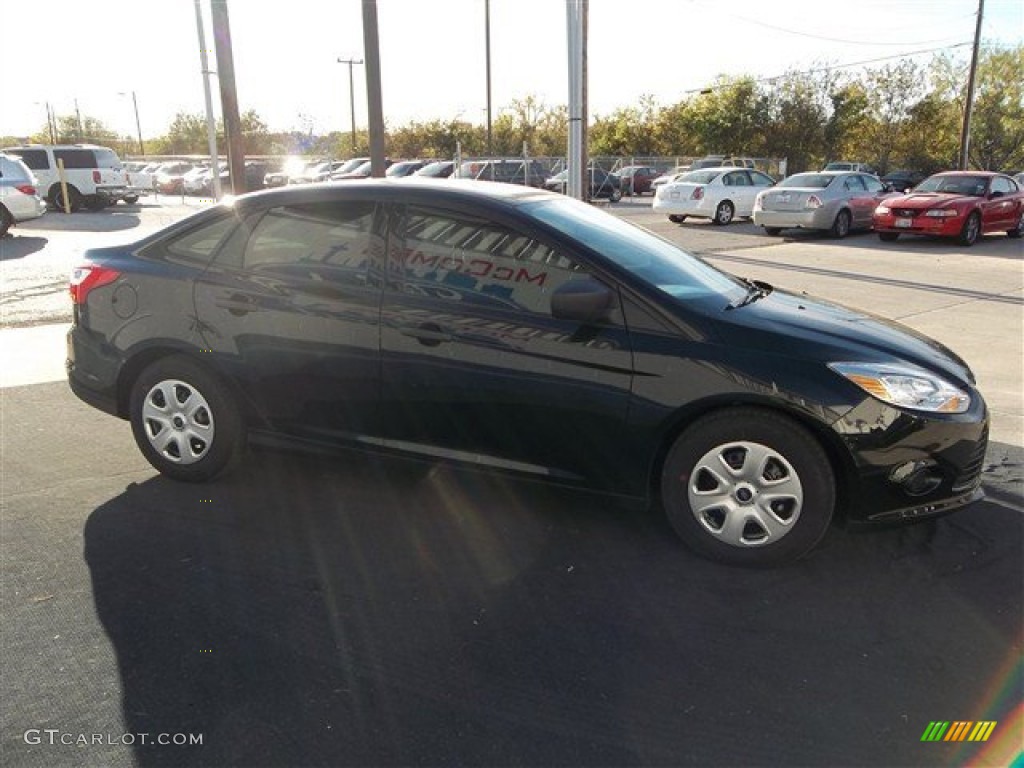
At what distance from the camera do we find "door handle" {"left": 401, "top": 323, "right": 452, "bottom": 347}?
11.7 ft

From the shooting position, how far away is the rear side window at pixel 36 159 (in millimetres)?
24625

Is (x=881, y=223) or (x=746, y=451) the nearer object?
(x=746, y=451)

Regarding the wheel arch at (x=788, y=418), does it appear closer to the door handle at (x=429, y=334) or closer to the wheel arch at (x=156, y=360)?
the door handle at (x=429, y=334)

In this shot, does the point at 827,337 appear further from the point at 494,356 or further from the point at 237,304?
the point at 237,304

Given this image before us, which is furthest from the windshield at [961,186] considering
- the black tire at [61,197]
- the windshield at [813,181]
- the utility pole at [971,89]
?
the black tire at [61,197]

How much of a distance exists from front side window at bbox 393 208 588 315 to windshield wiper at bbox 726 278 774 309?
74 centimetres

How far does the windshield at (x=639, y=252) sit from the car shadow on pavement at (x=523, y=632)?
3.43 ft

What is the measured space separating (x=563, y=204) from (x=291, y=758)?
110 inches

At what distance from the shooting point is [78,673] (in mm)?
2676

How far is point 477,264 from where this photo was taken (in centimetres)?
362

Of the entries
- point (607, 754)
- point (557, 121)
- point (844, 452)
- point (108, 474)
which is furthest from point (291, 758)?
point (557, 121)

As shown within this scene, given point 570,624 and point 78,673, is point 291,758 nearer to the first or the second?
Result: point 78,673

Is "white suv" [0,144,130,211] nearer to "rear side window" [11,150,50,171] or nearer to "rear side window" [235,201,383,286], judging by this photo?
"rear side window" [11,150,50,171]

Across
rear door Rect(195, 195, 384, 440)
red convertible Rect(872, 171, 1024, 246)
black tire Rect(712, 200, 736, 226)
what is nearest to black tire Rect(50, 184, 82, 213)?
black tire Rect(712, 200, 736, 226)
